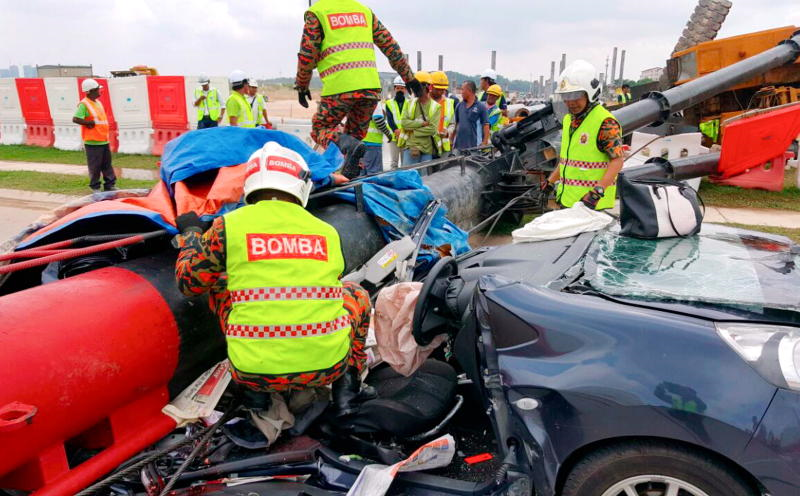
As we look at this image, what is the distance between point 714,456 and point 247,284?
170cm

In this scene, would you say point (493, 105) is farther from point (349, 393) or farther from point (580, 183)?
point (349, 393)

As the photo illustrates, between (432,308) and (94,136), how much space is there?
29.1ft

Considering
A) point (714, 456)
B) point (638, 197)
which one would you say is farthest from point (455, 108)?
point (714, 456)

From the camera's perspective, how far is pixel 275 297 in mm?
2393

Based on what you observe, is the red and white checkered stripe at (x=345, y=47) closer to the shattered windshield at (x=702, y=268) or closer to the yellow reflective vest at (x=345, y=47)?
the yellow reflective vest at (x=345, y=47)

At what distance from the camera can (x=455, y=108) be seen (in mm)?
9883

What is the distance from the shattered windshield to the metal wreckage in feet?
0.93

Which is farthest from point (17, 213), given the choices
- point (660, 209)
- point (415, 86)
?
point (660, 209)

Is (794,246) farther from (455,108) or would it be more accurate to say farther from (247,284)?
(455,108)

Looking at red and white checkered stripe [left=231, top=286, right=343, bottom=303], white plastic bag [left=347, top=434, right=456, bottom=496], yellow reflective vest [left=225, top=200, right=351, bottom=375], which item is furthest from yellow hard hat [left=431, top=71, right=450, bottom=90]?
white plastic bag [left=347, top=434, right=456, bottom=496]

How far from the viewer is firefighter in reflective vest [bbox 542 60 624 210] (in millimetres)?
4562

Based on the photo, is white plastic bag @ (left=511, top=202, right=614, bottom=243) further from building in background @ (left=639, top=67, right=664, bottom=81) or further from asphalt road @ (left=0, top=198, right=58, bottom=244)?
building in background @ (left=639, top=67, right=664, bottom=81)

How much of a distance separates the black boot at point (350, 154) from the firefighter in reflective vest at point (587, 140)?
61.2 inches

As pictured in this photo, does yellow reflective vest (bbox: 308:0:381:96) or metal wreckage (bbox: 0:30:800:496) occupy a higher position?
yellow reflective vest (bbox: 308:0:381:96)
